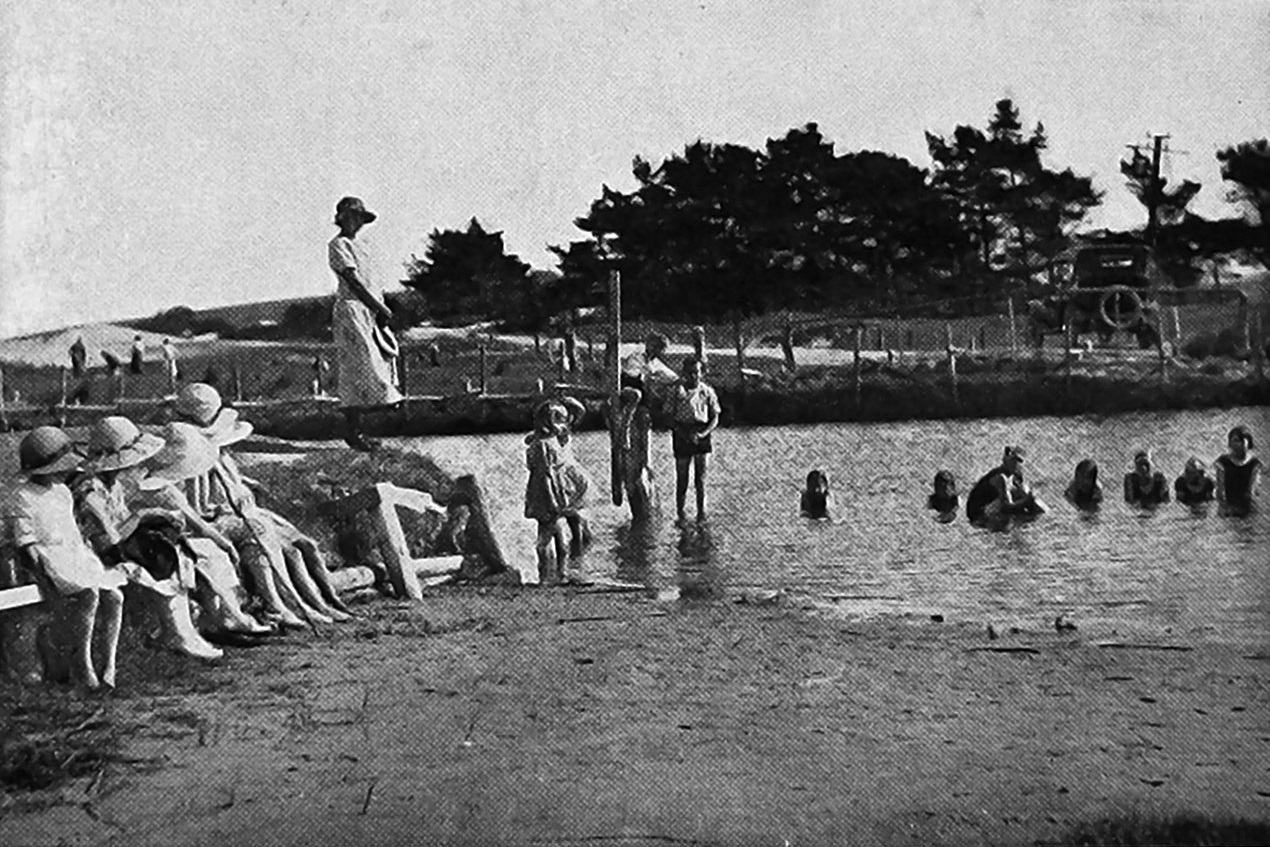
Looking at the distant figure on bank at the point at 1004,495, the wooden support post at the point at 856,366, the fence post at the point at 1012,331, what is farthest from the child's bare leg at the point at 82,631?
the fence post at the point at 1012,331

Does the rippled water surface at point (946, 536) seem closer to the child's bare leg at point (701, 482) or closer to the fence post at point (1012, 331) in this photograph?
the child's bare leg at point (701, 482)

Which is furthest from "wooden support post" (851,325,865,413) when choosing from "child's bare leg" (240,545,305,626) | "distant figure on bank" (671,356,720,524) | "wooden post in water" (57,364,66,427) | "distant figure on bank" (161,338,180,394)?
"wooden post in water" (57,364,66,427)

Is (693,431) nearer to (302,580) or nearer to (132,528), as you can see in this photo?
(302,580)

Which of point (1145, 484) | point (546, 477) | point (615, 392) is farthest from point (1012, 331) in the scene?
point (546, 477)

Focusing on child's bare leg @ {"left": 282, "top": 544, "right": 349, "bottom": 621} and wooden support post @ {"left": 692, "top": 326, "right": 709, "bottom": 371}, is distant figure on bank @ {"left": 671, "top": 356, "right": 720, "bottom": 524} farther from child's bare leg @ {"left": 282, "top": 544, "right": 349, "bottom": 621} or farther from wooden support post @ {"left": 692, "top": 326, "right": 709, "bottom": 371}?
child's bare leg @ {"left": 282, "top": 544, "right": 349, "bottom": 621}

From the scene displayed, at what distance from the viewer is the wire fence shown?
17.6 feet

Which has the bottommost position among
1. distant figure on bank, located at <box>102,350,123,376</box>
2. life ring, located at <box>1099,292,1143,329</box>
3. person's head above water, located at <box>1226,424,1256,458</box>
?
person's head above water, located at <box>1226,424,1256,458</box>

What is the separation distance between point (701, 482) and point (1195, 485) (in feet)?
5.10

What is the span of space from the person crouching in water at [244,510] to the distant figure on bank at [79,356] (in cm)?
34

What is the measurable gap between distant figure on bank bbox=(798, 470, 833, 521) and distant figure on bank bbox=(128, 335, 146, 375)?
207 centimetres

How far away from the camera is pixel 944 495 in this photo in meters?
5.52

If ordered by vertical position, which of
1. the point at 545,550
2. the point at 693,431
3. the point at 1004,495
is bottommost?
the point at 545,550

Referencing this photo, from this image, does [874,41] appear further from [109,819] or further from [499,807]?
[109,819]

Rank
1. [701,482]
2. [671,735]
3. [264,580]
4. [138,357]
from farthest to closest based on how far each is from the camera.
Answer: [701,482]
[138,357]
[264,580]
[671,735]
